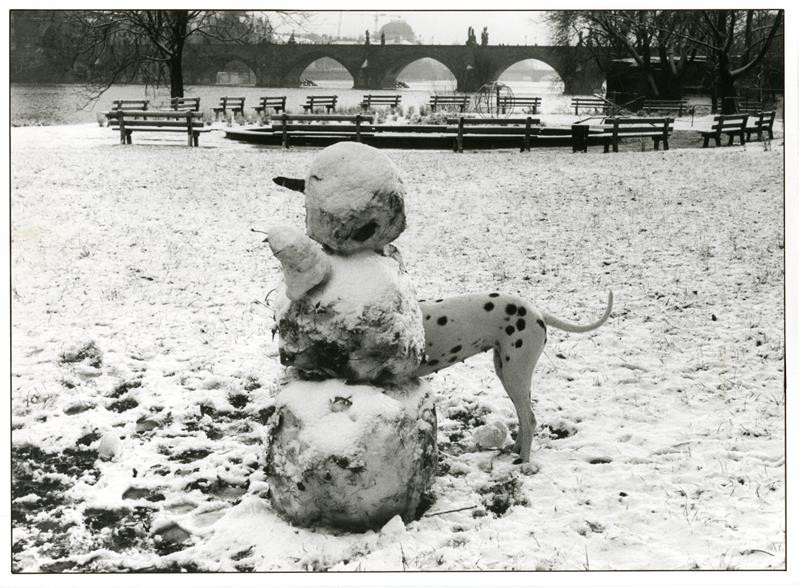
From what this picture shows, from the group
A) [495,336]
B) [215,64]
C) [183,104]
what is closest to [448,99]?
[215,64]

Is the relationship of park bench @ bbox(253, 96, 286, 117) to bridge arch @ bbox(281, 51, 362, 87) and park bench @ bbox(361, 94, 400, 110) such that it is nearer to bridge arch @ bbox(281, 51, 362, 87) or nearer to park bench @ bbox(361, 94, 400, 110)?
park bench @ bbox(361, 94, 400, 110)

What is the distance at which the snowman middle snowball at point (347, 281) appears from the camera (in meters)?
3.91

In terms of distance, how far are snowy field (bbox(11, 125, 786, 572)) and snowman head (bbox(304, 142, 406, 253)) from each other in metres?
1.53

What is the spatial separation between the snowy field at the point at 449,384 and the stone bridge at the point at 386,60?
59.8 feet

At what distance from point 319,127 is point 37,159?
6.24 m

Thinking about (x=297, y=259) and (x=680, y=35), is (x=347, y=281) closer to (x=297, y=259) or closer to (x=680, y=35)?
(x=297, y=259)

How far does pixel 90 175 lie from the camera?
1312cm

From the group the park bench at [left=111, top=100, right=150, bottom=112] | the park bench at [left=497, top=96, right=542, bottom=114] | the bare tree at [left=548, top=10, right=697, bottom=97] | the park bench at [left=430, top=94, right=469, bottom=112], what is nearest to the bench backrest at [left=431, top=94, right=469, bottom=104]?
the park bench at [left=430, top=94, right=469, bottom=112]

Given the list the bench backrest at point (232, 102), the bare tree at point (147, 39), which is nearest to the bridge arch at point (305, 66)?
the bench backrest at point (232, 102)

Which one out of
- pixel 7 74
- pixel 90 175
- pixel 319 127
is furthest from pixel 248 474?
pixel 319 127

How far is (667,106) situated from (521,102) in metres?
5.97
